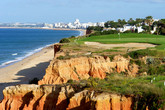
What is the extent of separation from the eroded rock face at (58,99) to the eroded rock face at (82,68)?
14.8ft

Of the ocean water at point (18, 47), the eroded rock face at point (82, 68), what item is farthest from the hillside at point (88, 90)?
the ocean water at point (18, 47)

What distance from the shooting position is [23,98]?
1611 cm

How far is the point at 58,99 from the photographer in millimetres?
14367

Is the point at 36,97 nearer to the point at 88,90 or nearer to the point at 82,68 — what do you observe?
the point at 88,90

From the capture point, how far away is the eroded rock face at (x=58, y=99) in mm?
12578

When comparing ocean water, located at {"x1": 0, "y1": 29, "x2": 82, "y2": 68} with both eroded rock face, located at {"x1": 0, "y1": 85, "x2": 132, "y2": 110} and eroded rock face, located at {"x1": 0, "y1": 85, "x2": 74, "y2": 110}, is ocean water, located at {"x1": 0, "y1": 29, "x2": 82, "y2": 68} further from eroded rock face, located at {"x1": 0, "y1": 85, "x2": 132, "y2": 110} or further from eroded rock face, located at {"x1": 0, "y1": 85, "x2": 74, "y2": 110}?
eroded rock face, located at {"x1": 0, "y1": 85, "x2": 132, "y2": 110}

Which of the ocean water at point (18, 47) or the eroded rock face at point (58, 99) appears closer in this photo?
the eroded rock face at point (58, 99)

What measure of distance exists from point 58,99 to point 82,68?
Answer: 26.1ft

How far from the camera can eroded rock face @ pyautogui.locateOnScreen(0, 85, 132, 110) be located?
1258 centimetres

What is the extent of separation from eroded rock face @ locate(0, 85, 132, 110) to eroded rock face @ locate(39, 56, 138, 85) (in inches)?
178

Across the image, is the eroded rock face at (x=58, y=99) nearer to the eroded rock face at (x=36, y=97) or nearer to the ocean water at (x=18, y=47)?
the eroded rock face at (x=36, y=97)

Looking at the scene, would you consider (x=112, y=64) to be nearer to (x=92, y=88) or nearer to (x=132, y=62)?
(x=132, y=62)

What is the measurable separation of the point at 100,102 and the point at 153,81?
345cm

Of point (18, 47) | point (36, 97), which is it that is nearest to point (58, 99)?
point (36, 97)
